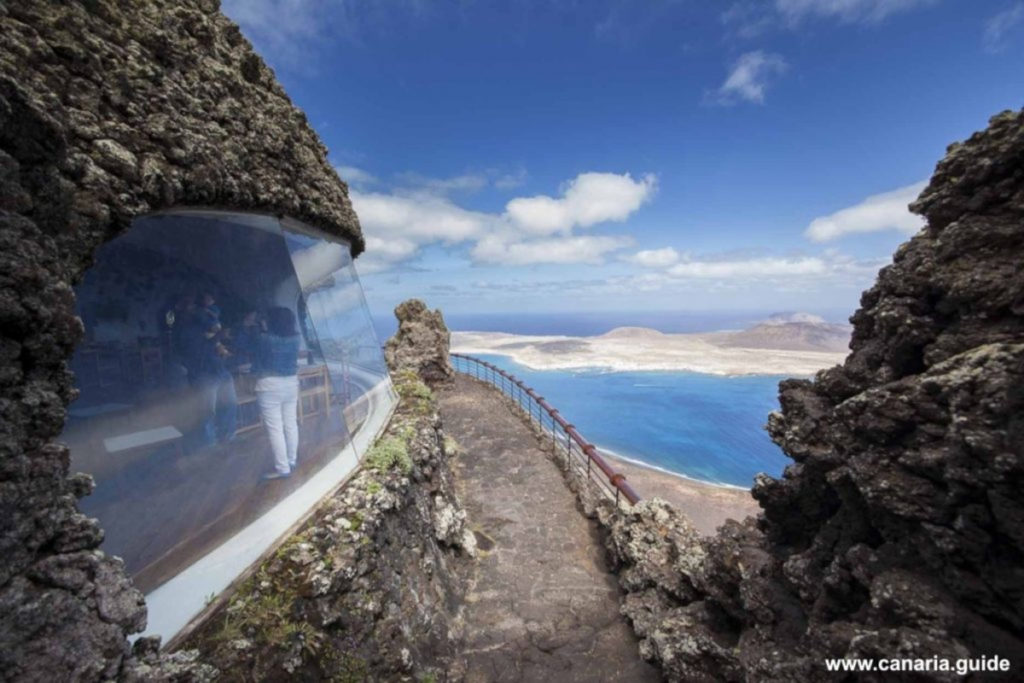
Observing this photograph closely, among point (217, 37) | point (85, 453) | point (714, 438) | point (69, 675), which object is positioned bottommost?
point (714, 438)

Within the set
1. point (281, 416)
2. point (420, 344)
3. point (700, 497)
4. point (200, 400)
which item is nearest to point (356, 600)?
point (281, 416)

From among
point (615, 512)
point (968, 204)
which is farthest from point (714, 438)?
point (968, 204)

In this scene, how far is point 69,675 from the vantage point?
7.36ft

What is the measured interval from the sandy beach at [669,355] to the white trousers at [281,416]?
332 ft

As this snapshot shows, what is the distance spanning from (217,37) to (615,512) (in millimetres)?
8858

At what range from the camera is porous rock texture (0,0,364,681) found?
2.16m

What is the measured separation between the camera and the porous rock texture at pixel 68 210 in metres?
2.16

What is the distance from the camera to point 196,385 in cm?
427

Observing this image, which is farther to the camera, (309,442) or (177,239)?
(309,442)

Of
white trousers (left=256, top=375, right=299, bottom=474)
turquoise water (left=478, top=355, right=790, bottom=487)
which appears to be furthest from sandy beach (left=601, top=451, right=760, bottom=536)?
white trousers (left=256, top=375, right=299, bottom=474)

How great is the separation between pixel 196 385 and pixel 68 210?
2175 mm

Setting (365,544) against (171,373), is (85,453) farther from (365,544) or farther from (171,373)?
(365,544)

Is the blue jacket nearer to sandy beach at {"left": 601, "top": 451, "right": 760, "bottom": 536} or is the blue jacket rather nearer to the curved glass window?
the curved glass window

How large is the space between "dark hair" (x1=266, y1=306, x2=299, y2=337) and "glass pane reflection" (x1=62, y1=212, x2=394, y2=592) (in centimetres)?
2
